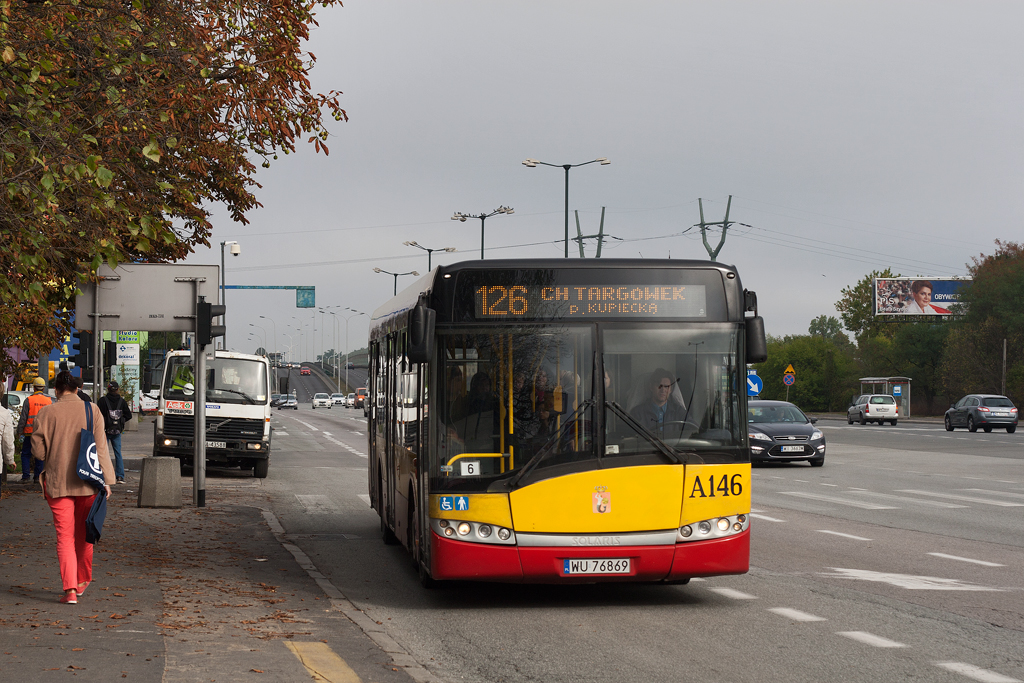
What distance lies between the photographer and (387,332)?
12711mm

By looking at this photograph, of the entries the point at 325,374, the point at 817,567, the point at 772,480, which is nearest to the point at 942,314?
the point at 772,480

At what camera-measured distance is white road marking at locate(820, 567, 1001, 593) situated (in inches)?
397

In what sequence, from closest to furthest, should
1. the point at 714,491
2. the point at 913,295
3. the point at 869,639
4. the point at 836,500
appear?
1. the point at 869,639
2. the point at 714,491
3. the point at 836,500
4. the point at 913,295

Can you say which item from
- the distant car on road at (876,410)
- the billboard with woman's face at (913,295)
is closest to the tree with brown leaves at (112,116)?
the distant car on road at (876,410)

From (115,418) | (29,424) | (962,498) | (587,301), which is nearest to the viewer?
(587,301)

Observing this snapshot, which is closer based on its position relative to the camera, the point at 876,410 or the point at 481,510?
the point at 481,510

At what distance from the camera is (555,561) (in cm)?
891

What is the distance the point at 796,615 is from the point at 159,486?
10.6 metres

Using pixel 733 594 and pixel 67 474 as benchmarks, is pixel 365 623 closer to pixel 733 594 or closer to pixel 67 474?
pixel 67 474

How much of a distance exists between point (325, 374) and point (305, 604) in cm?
18549

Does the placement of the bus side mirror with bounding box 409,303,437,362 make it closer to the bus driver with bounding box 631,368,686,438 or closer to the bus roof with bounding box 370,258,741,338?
the bus roof with bounding box 370,258,741,338

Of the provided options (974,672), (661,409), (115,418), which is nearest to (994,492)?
(661,409)

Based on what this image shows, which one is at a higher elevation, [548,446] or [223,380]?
[223,380]

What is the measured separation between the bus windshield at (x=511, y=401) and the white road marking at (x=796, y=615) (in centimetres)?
175
